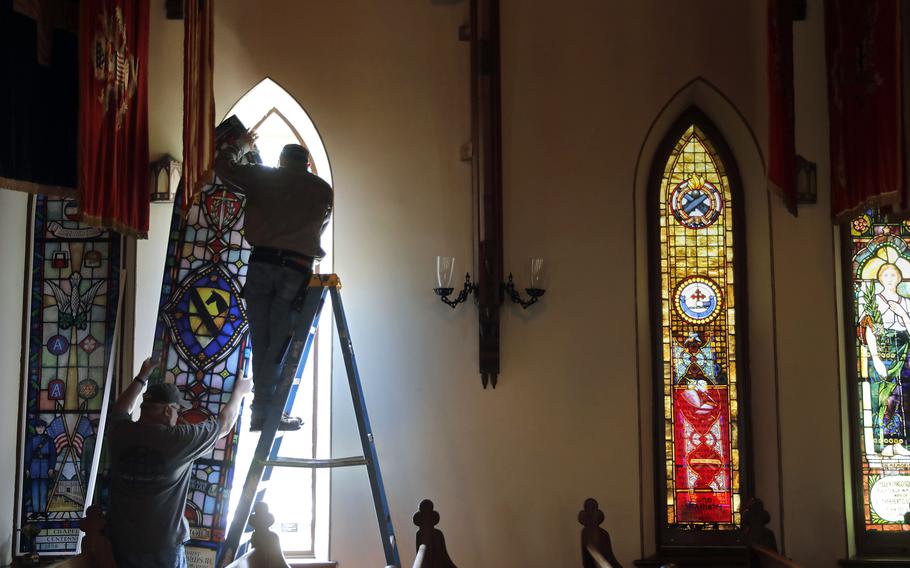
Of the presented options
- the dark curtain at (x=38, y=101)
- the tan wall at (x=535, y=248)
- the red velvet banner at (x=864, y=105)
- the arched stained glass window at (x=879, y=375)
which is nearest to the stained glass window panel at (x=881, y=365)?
the arched stained glass window at (x=879, y=375)

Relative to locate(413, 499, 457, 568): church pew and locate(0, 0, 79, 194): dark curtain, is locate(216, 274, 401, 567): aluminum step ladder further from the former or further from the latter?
locate(0, 0, 79, 194): dark curtain

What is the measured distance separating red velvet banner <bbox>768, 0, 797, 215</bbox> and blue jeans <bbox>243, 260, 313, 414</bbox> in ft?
8.67

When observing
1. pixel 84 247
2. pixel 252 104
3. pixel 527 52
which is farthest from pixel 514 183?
pixel 84 247

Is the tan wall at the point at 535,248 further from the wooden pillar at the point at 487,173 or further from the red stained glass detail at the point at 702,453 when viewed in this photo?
the red stained glass detail at the point at 702,453

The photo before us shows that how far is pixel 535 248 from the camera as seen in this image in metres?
5.25

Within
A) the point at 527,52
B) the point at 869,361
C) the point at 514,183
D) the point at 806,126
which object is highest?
the point at 527,52

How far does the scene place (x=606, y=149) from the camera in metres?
5.34

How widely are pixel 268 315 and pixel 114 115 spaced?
1.36 metres

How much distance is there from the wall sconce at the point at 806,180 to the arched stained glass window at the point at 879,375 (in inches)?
16.2

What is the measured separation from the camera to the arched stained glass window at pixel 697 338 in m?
5.29

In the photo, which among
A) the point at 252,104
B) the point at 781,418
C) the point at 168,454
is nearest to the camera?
the point at 168,454

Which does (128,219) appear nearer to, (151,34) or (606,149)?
(151,34)

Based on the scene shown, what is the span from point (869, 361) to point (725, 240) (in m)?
1.11

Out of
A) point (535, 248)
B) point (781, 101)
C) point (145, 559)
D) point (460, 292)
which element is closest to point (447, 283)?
point (460, 292)
